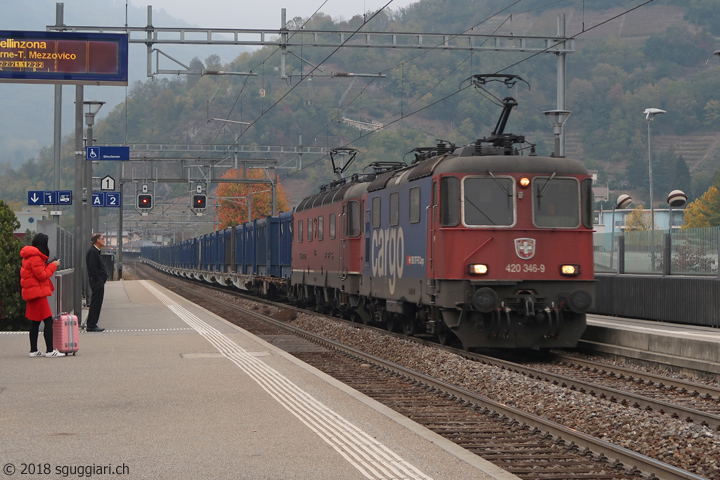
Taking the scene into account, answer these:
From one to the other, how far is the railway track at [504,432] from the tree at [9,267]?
25.6 feet

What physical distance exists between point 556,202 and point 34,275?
793cm

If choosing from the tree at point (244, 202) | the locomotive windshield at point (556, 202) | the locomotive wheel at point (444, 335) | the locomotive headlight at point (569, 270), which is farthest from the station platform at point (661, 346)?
the tree at point (244, 202)

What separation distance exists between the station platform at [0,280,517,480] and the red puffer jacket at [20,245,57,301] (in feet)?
3.09

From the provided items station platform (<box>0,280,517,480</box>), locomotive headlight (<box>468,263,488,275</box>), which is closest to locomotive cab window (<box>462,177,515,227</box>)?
locomotive headlight (<box>468,263,488,275</box>)

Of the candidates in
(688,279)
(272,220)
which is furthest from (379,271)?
(272,220)

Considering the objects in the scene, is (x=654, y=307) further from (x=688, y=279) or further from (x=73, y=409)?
(x=73, y=409)

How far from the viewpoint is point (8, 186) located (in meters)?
146

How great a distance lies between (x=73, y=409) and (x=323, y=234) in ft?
51.7

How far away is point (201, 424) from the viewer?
803 cm

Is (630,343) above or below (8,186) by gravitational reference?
below

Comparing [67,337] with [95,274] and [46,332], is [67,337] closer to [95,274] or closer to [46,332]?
[46,332]

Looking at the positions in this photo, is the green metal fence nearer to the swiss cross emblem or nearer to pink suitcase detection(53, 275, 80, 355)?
the swiss cross emblem

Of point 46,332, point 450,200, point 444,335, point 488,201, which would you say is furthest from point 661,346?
point 46,332

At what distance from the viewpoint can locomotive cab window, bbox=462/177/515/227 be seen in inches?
577
